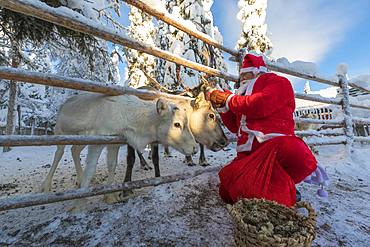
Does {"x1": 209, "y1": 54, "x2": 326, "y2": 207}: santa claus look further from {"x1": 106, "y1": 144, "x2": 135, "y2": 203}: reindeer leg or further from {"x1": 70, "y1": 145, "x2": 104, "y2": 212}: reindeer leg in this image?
{"x1": 70, "y1": 145, "x2": 104, "y2": 212}: reindeer leg

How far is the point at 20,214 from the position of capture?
2.22m

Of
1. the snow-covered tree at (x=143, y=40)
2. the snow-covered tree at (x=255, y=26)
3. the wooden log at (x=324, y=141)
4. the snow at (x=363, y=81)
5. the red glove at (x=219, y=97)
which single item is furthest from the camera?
the snow-covered tree at (x=143, y=40)

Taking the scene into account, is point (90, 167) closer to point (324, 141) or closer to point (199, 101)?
point (199, 101)

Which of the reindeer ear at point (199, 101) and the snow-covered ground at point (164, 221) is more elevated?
the reindeer ear at point (199, 101)

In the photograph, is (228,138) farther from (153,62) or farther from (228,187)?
(153,62)

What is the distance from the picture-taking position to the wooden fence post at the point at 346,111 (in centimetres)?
480

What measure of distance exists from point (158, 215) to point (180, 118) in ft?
3.80

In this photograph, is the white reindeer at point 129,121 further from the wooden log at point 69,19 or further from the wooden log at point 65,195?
the wooden log at point 69,19

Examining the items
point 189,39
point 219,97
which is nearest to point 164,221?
point 219,97

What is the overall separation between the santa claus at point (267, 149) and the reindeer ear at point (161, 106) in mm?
731

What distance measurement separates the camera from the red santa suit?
1779mm

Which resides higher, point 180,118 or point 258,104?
point 258,104

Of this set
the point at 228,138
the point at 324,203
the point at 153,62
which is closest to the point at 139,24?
the point at 153,62

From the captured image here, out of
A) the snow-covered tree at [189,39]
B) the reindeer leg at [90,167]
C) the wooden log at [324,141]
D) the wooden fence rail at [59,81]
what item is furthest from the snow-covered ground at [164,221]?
the snow-covered tree at [189,39]
